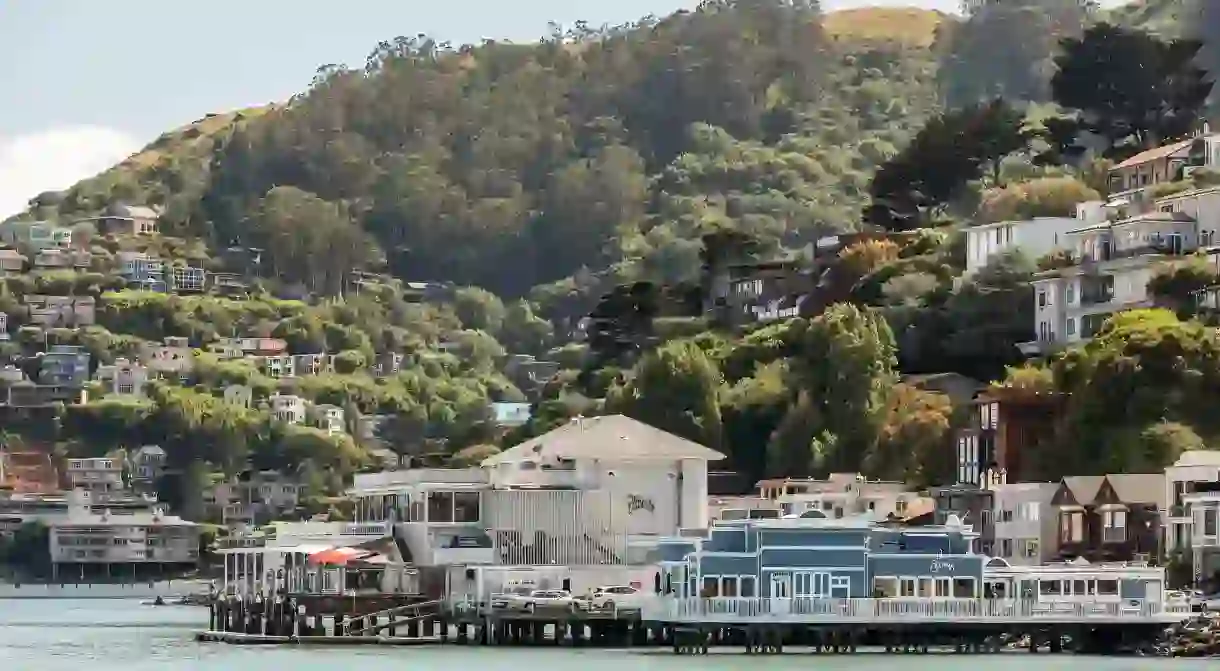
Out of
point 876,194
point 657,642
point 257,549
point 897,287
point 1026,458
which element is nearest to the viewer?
point 657,642

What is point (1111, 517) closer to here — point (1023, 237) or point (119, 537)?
point (1023, 237)

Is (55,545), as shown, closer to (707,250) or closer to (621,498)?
(707,250)

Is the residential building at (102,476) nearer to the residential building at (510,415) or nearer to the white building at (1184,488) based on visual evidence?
the residential building at (510,415)

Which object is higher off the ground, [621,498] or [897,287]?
[897,287]

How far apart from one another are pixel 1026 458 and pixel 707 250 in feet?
149

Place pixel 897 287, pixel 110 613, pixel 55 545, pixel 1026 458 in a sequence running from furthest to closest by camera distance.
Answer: pixel 55 545
pixel 110 613
pixel 897 287
pixel 1026 458

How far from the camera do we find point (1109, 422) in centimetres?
9556

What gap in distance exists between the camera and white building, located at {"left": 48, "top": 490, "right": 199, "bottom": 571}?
7653 inches

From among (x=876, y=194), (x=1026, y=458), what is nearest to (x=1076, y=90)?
(x=876, y=194)

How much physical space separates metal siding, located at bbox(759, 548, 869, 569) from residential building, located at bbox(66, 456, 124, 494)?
123512 mm

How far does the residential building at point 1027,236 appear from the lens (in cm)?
12206

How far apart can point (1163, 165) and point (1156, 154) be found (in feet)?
5.61

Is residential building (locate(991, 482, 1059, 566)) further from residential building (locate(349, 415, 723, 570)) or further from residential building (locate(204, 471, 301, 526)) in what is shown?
residential building (locate(204, 471, 301, 526))

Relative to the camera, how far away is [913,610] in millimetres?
76188
